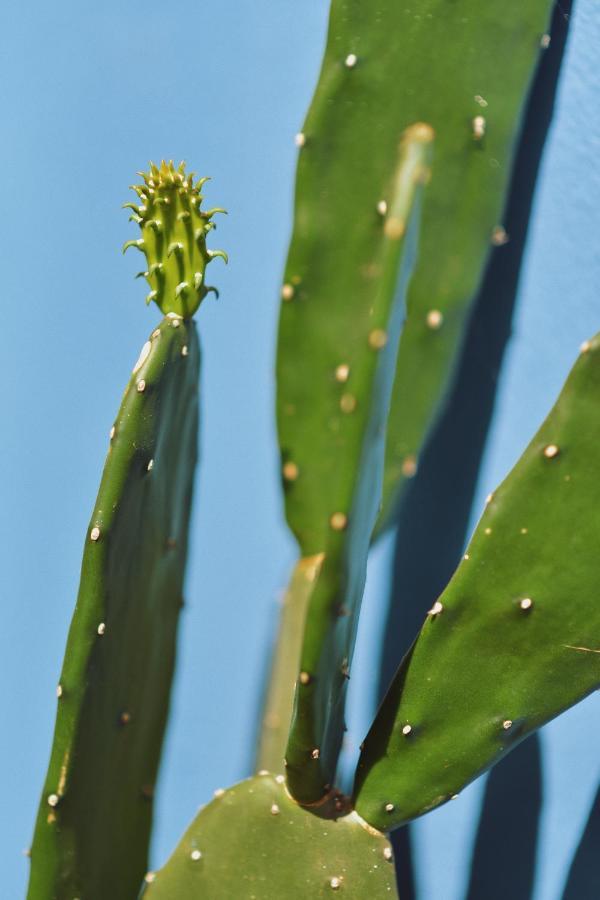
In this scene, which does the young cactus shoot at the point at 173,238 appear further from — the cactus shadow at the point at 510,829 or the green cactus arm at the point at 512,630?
the cactus shadow at the point at 510,829

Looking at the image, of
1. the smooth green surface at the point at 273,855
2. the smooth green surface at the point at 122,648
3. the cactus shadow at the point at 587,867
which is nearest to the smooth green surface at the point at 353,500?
the smooth green surface at the point at 273,855

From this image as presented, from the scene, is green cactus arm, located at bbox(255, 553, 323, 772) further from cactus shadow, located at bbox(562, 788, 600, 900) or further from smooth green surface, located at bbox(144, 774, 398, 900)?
cactus shadow, located at bbox(562, 788, 600, 900)

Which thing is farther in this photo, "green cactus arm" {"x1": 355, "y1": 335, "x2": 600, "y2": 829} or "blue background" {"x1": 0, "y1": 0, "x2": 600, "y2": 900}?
"blue background" {"x1": 0, "y1": 0, "x2": 600, "y2": 900}

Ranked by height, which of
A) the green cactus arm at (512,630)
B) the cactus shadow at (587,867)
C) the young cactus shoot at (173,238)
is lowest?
the cactus shadow at (587,867)

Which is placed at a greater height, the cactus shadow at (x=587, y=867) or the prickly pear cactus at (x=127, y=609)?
the prickly pear cactus at (x=127, y=609)

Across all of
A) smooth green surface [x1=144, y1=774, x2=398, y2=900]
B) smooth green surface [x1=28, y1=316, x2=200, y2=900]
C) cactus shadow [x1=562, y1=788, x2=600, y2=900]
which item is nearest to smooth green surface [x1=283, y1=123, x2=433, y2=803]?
smooth green surface [x1=144, y1=774, x2=398, y2=900]

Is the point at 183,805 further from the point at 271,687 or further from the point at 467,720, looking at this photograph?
the point at 467,720
